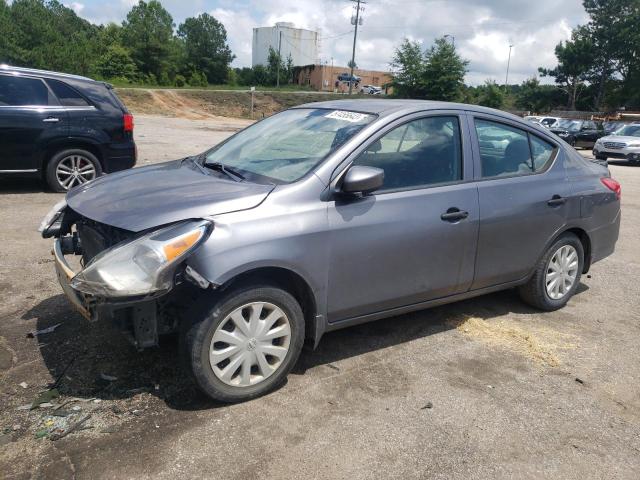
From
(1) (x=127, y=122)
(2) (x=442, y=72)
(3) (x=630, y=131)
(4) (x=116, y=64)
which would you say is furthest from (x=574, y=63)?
(1) (x=127, y=122)

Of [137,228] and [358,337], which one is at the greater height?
[137,228]

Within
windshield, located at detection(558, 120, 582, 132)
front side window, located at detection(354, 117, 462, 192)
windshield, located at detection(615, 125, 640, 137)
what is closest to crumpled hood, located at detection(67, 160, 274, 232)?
front side window, located at detection(354, 117, 462, 192)

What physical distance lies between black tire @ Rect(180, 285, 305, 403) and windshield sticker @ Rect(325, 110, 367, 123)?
134 centimetres

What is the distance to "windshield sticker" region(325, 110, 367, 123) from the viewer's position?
3.82 meters

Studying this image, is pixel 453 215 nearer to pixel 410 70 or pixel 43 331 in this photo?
pixel 43 331

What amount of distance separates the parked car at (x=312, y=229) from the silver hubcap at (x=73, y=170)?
4889mm

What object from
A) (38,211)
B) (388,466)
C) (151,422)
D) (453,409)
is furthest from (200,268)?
(38,211)

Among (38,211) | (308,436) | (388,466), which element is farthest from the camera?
(38,211)

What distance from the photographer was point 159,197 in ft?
10.6

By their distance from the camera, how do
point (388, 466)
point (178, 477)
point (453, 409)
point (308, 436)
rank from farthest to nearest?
point (453, 409) < point (308, 436) < point (388, 466) < point (178, 477)

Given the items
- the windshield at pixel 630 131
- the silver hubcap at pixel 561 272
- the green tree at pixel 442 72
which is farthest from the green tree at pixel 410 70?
the silver hubcap at pixel 561 272

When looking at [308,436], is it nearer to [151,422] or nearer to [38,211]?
[151,422]

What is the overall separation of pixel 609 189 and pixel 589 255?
62 centimetres

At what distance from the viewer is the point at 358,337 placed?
421 centimetres
